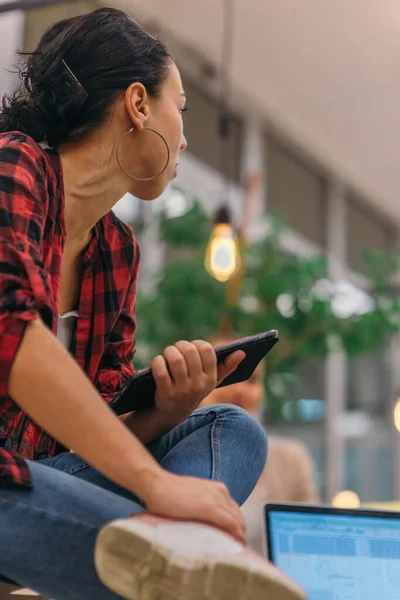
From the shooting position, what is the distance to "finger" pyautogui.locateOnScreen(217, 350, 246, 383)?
112 cm

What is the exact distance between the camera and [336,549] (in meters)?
1.53

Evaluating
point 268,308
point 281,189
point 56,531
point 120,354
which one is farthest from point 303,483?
point 281,189

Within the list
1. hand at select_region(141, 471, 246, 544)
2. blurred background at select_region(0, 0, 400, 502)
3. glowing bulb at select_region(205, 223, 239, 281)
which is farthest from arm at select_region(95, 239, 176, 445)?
glowing bulb at select_region(205, 223, 239, 281)

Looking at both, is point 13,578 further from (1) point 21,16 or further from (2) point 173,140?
(1) point 21,16

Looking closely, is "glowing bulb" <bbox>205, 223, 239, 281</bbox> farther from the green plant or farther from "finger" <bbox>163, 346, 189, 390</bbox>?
"finger" <bbox>163, 346, 189, 390</bbox>

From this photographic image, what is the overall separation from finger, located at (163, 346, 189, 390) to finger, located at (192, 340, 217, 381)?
24 mm

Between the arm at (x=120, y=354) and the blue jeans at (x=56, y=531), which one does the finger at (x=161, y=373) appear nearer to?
the blue jeans at (x=56, y=531)

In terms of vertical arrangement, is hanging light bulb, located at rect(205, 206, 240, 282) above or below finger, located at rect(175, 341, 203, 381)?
below

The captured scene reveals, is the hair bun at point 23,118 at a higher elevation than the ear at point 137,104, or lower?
lower

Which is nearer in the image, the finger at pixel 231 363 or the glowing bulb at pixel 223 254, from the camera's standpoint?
the finger at pixel 231 363

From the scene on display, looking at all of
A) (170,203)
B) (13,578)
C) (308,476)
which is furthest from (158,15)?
(13,578)

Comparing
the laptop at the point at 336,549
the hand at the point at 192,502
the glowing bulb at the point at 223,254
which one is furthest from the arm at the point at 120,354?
the glowing bulb at the point at 223,254

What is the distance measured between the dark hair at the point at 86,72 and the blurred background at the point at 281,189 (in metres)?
2.15

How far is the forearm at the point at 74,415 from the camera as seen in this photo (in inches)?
34.6
